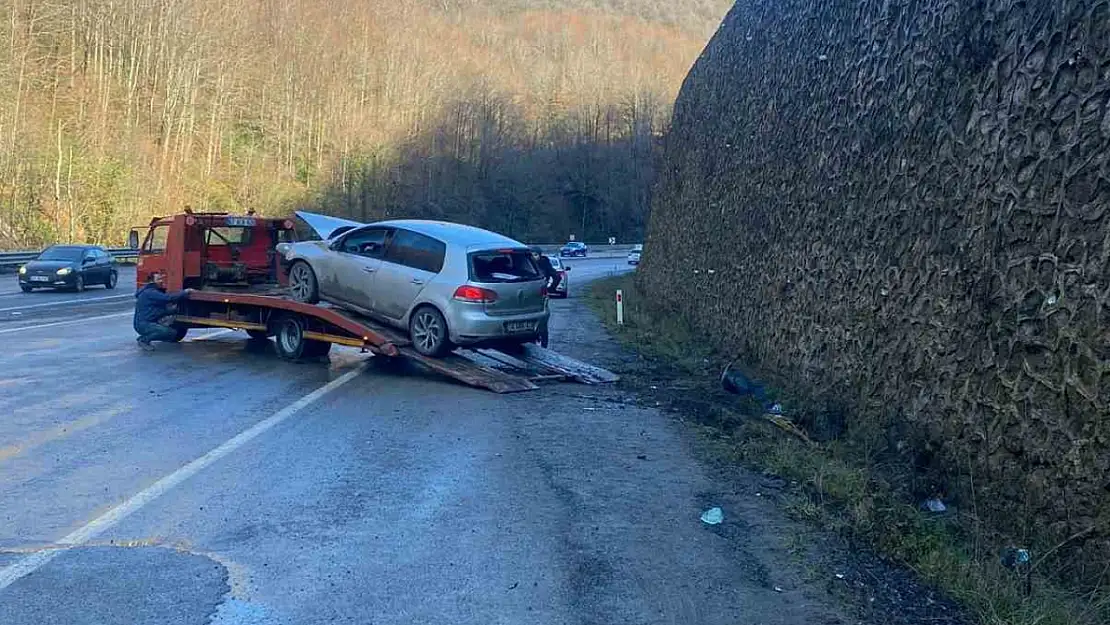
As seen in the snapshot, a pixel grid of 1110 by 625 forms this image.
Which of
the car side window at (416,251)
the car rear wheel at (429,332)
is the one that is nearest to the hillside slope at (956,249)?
the car rear wheel at (429,332)

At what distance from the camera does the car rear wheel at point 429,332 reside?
13062 millimetres

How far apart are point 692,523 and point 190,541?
3.38m

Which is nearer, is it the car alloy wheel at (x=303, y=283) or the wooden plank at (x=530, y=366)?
the wooden plank at (x=530, y=366)

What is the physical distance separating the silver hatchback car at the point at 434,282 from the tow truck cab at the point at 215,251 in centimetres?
254

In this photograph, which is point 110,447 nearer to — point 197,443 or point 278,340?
point 197,443

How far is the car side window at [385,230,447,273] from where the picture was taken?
43.7ft

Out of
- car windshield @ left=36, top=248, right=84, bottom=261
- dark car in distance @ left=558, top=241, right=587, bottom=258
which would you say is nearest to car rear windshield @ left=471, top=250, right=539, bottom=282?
car windshield @ left=36, top=248, right=84, bottom=261

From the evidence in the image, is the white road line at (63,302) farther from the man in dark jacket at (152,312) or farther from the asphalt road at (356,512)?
the asphalt road at (356,512)

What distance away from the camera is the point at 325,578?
561cm

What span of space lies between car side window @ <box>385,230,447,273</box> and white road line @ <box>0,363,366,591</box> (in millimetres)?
2835

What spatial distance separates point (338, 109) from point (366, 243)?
56.4 meters

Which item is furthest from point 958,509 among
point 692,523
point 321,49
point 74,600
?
point 321,49

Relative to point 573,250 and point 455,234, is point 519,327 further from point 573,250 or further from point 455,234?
point 573,250

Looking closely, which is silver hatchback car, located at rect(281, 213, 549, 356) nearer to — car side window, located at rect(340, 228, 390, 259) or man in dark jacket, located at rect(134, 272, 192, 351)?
car side window, located at rect(340, 228, 390, 259)
